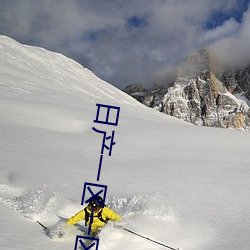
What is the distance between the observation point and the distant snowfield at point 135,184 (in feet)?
18.1

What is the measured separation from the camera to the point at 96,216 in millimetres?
5879

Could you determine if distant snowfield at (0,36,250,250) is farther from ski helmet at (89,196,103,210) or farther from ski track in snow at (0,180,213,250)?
ski helmet at (89,196,103,210)

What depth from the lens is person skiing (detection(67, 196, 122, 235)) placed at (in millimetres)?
5816

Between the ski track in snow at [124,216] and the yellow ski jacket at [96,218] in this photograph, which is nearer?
the ski track in snow at [124,216]

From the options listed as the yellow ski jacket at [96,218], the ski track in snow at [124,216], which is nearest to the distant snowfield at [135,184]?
the ski track in snow at [124,216]

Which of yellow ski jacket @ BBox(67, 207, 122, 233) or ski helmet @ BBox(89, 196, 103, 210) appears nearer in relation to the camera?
ski helmet @ BBox(89, 196, 103, 210)

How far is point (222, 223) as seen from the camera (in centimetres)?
576

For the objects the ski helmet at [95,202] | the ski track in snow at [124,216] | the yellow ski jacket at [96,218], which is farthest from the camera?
the yellow ski jacket at [96,218]

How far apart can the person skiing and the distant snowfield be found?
217mm

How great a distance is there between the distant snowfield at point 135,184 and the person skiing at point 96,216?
0.22 meters

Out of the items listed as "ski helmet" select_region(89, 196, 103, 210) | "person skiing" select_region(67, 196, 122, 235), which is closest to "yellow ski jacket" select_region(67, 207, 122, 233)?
"person skiing" select_region(67, 196, 122, 235)

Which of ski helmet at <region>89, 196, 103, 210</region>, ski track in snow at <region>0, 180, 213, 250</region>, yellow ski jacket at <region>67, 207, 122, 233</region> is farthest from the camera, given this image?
yellow ski jacket at <region>67, 207, 122, 233</region>

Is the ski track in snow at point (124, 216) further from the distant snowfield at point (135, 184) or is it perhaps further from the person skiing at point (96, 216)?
the person skiing at point (96, 216)

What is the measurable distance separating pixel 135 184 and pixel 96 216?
240 cm
